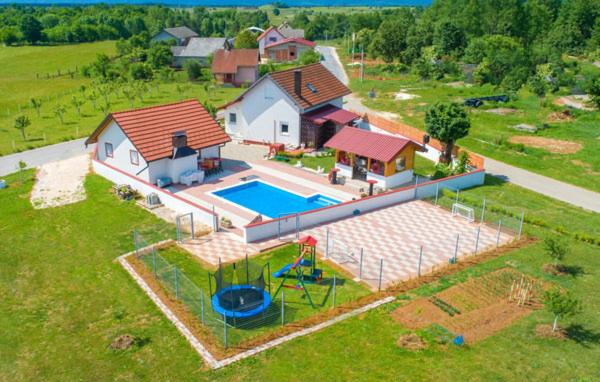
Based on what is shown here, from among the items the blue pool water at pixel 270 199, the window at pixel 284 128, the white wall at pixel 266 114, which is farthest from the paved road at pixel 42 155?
the blue pool water at pixel 270 199

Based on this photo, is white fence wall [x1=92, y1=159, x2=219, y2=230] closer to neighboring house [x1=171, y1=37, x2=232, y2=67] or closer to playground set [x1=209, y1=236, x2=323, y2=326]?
playground set [x1=209, y1=236, x2=323, y2=326]

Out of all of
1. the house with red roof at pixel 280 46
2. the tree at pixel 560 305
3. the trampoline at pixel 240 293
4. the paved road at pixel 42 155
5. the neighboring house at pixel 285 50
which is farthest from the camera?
the house with red roof at pixel 280 46

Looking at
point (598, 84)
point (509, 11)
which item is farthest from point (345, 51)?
point (598, 84)

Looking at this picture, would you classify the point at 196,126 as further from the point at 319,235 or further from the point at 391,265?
the point at 391,265

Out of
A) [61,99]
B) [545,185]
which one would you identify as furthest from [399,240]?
[61,99]

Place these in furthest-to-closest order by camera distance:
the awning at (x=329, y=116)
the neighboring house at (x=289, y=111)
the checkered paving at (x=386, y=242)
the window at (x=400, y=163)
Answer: the neighboring house at (x=289, y=111) → the awning at (x=329, y=116) → the window at (x=400, y=163) → the checkered paving at (x=386, y=242)

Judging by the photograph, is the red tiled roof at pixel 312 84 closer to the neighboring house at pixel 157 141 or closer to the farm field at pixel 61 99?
the neighboring house at pixel 157 141

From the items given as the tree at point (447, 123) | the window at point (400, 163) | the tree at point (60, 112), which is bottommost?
the tree at point (60, 112)
